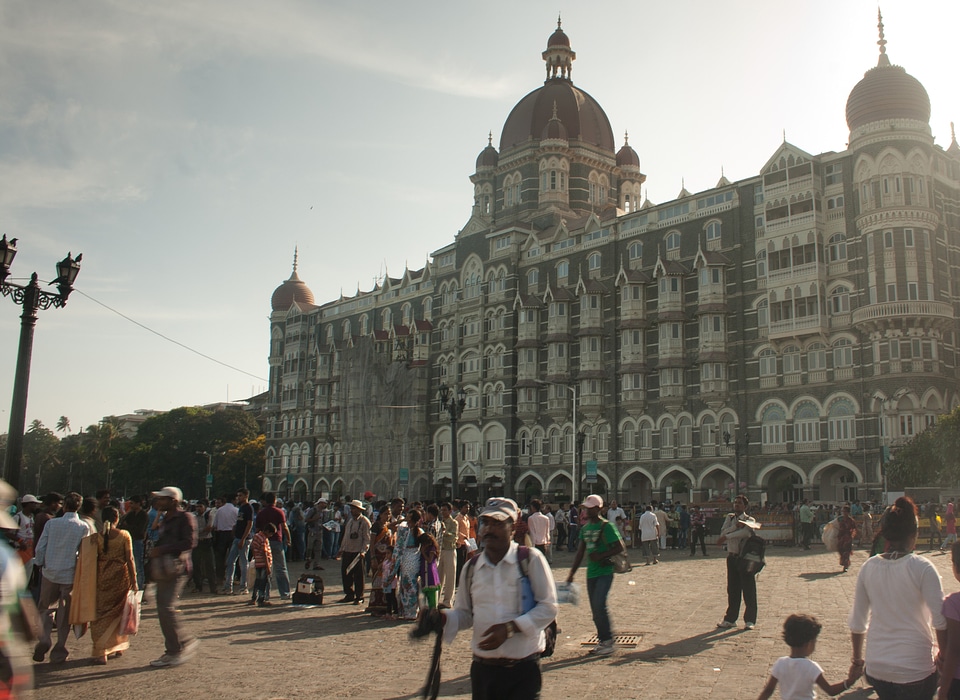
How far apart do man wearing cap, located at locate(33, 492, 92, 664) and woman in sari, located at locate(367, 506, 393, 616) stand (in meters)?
4.33

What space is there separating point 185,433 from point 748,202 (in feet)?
187

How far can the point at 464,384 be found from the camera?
2222 inches

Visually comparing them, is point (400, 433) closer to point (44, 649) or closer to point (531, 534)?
point (531, 534)

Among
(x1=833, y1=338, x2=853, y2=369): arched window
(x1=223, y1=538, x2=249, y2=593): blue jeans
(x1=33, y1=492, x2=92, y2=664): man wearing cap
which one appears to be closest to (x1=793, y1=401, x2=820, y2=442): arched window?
(x1=833, y1=338, x2=853, y2=369): arched window

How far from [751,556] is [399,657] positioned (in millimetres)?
4438

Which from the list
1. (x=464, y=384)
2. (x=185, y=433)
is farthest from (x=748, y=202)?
(x=185, y=433)

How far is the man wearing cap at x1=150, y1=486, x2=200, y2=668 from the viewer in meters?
8.68

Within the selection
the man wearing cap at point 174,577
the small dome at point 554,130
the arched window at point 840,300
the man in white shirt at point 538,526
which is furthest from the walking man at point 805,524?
the small dome at point 554,130

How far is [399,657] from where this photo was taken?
948 cm

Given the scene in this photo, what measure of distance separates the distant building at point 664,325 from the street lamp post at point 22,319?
2376 cm

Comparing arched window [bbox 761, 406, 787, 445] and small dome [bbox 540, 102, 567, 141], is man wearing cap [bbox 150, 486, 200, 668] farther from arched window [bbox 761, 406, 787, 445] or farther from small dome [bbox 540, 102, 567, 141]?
small dome [bbox 540, 102, 567, 141]

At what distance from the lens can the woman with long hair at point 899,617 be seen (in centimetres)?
476

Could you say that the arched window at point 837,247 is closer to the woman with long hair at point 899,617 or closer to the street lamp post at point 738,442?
→ the street lamp post at point 738,442

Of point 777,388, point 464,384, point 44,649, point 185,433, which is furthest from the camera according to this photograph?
point 185,433
